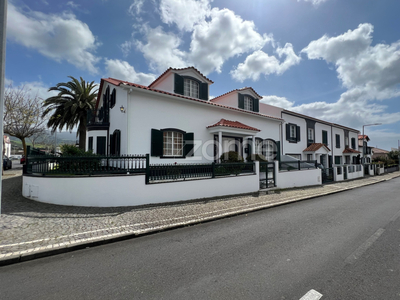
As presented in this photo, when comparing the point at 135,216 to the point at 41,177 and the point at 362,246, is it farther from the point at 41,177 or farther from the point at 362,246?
the point at 362,246

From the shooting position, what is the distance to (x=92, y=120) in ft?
43.5

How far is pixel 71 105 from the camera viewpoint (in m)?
18.2

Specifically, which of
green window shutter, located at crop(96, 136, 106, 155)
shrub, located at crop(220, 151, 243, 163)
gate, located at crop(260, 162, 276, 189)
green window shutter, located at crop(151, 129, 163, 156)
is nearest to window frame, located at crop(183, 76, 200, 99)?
green window shutter, located at crop(151, 129, 163, 156)

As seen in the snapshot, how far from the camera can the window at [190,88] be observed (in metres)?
12.8

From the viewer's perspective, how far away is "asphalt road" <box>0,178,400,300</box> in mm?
2576

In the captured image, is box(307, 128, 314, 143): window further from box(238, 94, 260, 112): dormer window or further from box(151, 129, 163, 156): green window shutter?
box(151, 129, 163, 156): green window shutter

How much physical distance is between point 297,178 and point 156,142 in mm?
9447

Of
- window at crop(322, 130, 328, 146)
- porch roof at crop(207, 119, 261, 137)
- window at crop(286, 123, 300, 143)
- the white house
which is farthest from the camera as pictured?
window at crop(322, 130, 328, 146)

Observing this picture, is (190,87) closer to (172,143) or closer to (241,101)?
(172,143)

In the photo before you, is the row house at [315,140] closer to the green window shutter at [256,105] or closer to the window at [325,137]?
the window at [325,137]

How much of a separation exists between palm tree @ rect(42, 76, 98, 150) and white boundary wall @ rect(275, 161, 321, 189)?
1710cm

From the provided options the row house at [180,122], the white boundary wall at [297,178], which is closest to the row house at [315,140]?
the row house at [180,122]

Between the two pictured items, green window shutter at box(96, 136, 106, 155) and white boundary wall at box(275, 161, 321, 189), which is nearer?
white boundary wall at box(275, 161, 321, 189)

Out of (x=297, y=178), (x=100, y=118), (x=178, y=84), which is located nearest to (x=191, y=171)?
(x=178, y=84)
